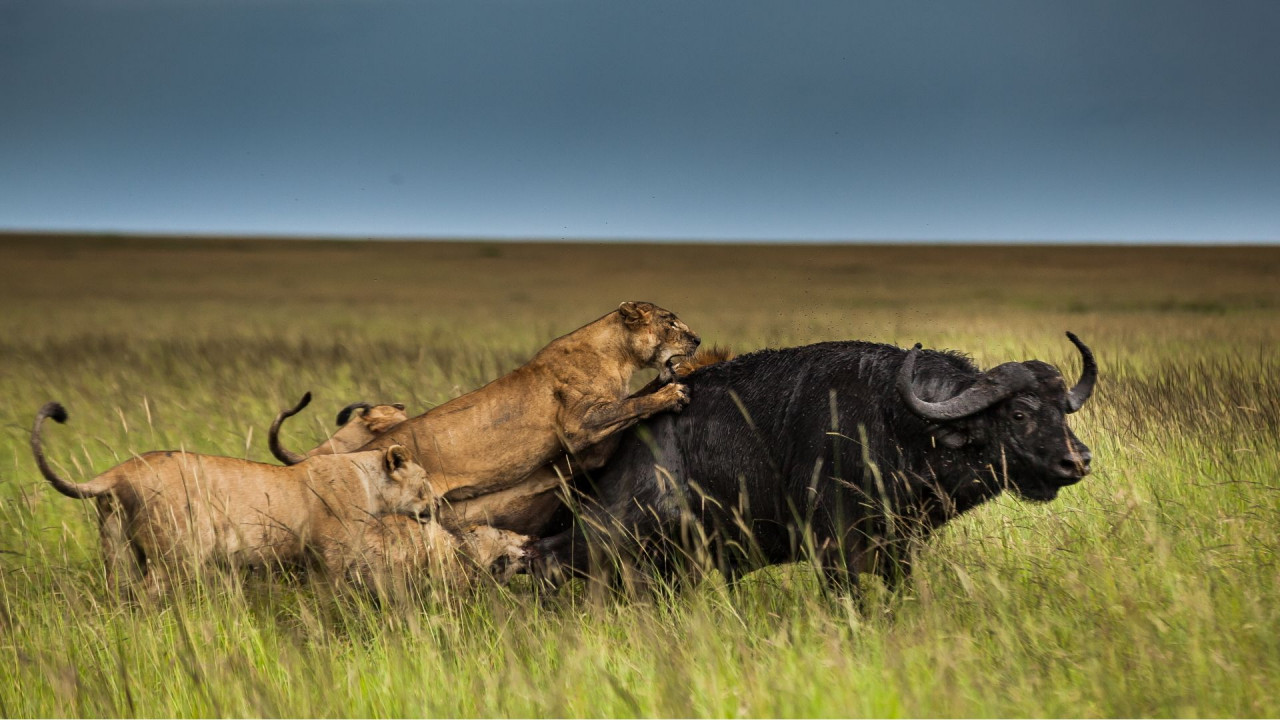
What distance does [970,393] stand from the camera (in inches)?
217

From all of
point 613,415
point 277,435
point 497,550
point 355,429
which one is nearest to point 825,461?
point 613,415

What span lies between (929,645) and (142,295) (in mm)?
54134

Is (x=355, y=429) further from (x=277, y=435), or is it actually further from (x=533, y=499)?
(x=533, y=499)

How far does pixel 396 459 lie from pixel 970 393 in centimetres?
289

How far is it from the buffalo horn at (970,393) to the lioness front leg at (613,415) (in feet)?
3.92

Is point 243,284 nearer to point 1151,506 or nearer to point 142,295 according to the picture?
point 142,295

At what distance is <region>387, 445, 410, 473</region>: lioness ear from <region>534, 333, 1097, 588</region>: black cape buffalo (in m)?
0.87

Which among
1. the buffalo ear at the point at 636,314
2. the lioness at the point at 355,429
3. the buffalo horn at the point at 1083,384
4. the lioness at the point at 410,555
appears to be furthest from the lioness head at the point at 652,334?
the buffalo horn at the point at 1083,384

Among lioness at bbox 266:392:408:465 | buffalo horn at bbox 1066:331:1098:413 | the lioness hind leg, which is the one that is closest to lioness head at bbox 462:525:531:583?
lioness at bbox 266:392:408:465

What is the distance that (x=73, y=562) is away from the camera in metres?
7.64

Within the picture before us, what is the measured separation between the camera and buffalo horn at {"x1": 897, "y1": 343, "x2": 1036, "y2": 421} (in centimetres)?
543

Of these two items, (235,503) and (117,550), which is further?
(235,503)

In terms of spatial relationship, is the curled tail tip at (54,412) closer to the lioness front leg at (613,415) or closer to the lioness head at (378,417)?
the lioness head at (378,417)

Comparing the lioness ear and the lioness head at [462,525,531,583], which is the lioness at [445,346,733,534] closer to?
the lioness head at [462,525,531,583]
